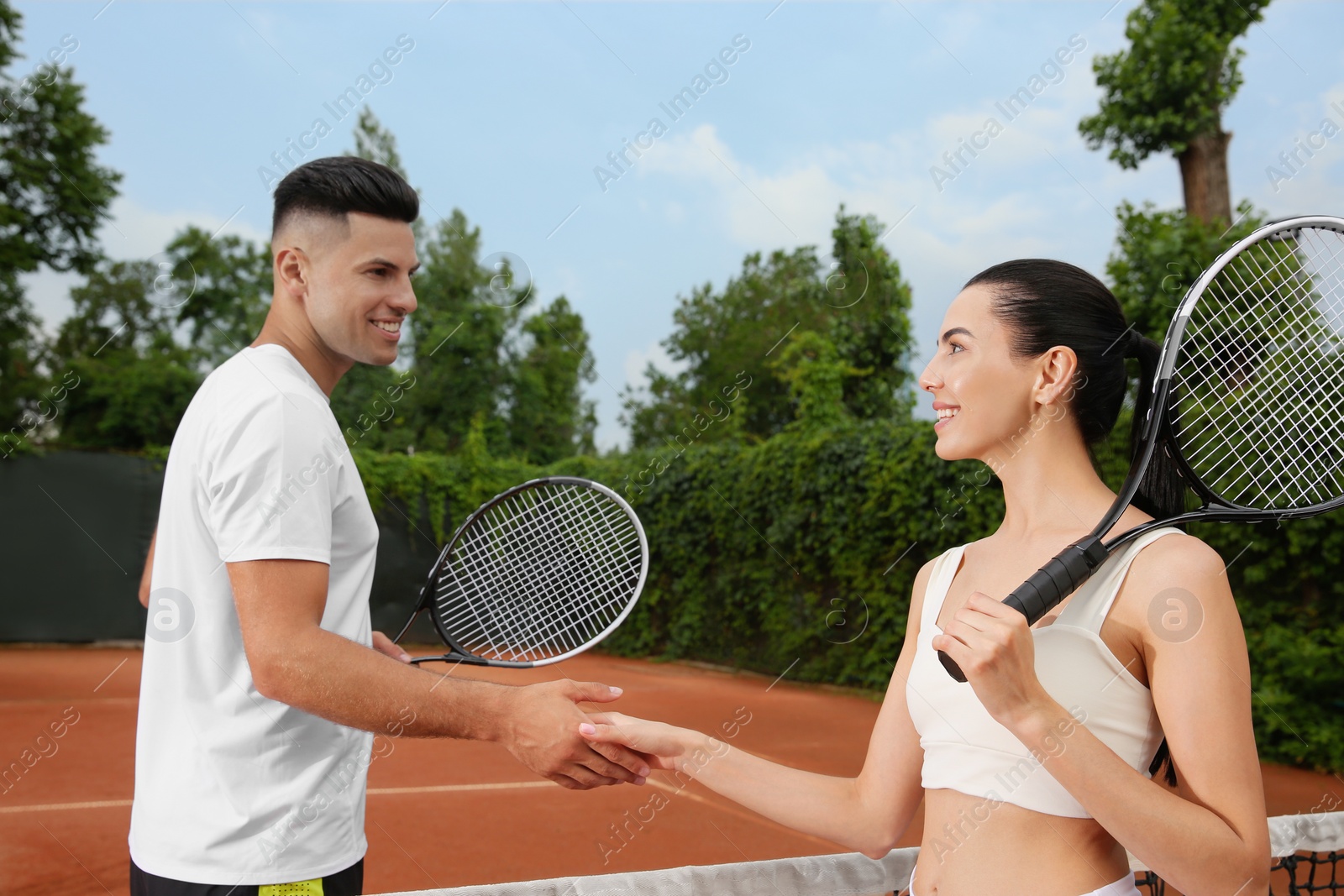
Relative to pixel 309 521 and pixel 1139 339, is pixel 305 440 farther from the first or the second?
pixel 1139 339

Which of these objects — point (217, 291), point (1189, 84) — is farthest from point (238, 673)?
point (217, 291)

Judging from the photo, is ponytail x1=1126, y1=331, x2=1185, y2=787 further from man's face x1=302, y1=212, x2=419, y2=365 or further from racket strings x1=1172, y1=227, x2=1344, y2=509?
man's face x1=302, y1=212, x2=419, y2=365

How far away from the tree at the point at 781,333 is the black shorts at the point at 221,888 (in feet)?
72.6

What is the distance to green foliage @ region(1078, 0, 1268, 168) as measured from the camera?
13.3 meters

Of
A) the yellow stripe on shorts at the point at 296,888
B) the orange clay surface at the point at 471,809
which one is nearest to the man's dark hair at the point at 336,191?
the yellow stripe on shorts at the point at 296,888

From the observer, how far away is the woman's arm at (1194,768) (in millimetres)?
1308

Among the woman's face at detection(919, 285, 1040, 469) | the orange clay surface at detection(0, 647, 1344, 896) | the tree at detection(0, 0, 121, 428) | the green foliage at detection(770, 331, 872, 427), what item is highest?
the tree at detection(0, 0, 121, 428)

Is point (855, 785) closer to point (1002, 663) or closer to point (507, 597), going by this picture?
point (1002, 663)

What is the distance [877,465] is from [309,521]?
30.4 ft

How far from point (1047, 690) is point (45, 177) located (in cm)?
2129

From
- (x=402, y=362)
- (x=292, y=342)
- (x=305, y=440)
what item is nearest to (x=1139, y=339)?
(x=305, y=440)

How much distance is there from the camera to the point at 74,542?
13453 mm

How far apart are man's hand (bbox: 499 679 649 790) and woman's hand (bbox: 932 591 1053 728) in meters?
0.87

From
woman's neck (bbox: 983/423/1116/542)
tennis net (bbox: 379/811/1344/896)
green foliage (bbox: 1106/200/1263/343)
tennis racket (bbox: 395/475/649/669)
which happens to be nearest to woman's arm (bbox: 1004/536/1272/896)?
woman's neck (bbox: 983/423/1116/542)
